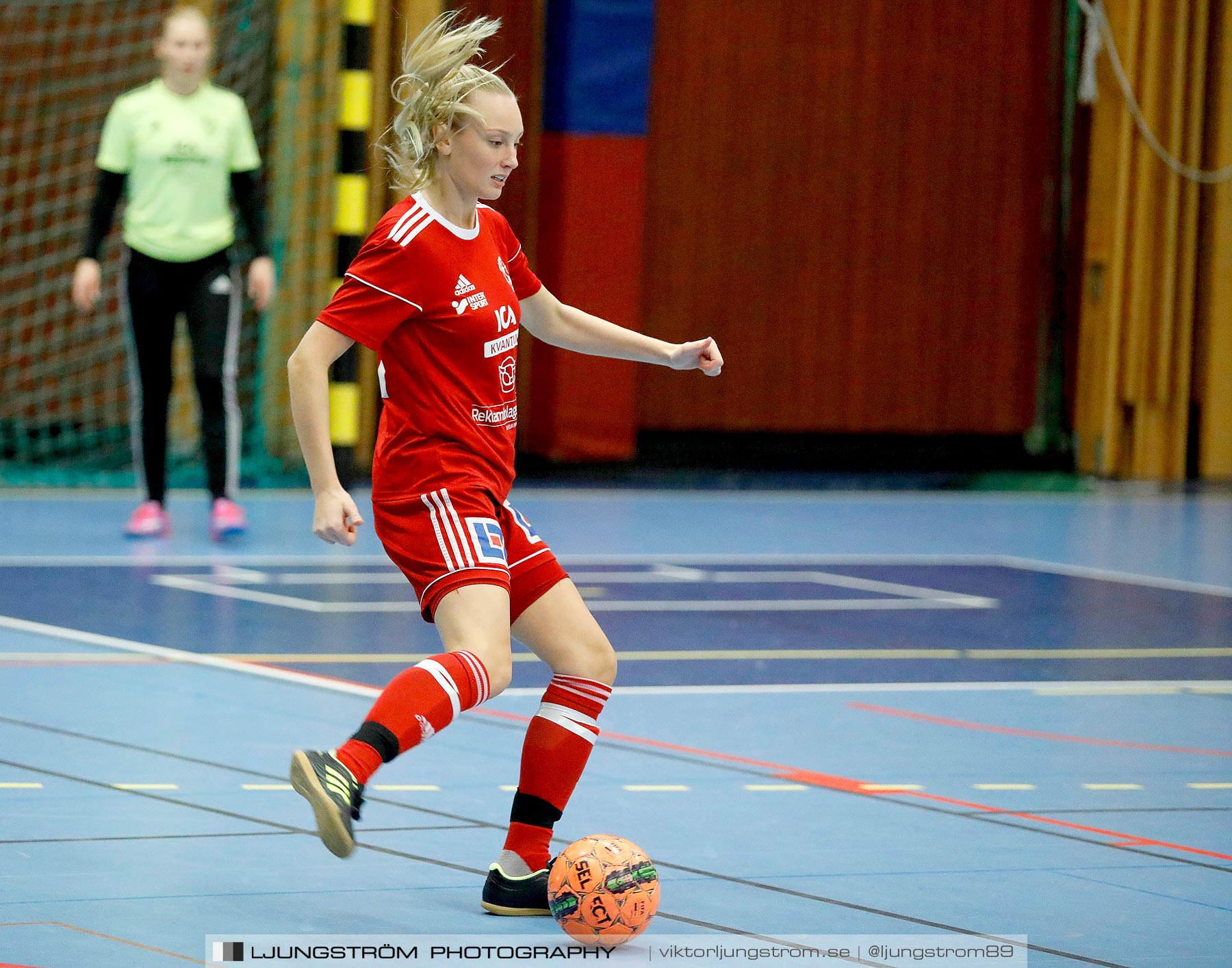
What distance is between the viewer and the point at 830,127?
486 inches

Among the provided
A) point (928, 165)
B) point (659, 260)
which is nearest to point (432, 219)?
point (659, 260)

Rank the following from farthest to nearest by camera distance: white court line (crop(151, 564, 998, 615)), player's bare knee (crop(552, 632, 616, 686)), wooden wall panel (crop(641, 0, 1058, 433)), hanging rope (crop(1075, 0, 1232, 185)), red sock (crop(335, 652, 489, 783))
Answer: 1. wooden wall panel (crop(641, 0, 1058, 433))
2. hanging rope (crop(1075, 0, 1232, 185))
3. white court line (crop(151, 564, 998, 615))
4. player's bare knee (crop(552, 632, 616, 686))
5. red sock (crop(335, 652, 489, 783))

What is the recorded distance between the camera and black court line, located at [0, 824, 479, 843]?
3.58 metres

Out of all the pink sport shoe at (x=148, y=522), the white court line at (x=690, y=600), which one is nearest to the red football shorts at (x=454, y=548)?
the white court line at (x=690, y=600)

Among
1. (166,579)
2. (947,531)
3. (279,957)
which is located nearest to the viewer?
(279,957)

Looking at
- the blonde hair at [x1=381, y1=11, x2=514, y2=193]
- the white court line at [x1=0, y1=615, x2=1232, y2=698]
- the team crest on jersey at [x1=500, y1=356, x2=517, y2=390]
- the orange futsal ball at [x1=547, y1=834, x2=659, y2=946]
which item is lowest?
the white court line at [x1=0, y1=615, x2=1232, y2=698]

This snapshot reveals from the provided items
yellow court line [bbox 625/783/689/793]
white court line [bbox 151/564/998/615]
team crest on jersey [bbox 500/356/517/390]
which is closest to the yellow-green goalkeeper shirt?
white court line [bbox 151/564/998/615]

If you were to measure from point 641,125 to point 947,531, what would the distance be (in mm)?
3034

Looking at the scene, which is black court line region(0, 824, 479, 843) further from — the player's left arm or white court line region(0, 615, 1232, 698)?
white court line region(0, 615, 1232, 698)

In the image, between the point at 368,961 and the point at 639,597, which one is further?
the point at 639,597

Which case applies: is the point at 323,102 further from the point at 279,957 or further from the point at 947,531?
the point at 279,957

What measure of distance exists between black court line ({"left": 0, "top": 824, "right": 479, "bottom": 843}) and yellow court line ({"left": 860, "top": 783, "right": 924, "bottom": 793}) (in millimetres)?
947

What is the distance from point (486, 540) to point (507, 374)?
350mm

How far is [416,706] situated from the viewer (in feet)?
10.1
